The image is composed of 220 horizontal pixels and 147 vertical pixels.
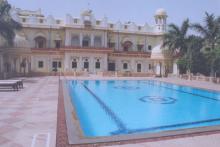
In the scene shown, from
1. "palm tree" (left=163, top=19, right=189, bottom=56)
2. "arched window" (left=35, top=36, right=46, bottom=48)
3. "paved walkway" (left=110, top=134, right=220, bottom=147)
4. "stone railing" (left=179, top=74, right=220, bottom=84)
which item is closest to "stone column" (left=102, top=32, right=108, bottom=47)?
"arched window" (left=35, top=36, right=46, bottom=48)

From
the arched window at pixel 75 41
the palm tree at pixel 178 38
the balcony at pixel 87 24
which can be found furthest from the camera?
the arched window at pixel 75 41

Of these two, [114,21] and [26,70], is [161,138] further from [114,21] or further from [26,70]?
[114,21]

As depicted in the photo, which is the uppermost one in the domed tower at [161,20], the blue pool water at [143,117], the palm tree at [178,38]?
the domed tower at [161,20]

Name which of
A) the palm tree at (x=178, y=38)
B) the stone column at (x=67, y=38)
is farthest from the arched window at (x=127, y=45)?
the palm tree at (x=178, y=38)

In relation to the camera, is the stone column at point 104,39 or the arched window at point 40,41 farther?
the arched window at point 40,41

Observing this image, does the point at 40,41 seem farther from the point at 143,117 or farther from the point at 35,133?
the point at 35,133

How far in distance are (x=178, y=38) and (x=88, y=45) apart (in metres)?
16.5

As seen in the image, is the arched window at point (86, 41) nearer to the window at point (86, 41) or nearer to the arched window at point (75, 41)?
the window at point (86, 41)

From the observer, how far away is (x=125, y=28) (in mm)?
46156

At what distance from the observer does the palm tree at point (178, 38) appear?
106 ft

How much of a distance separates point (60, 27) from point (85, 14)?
4735mm

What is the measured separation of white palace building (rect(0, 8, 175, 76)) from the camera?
38.1 metres

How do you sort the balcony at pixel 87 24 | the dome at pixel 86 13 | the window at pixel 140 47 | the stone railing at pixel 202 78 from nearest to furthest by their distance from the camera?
the stone railing at pixel 202 78 → the balcony at pixel 87 24 → the dome at pixel 86 13 → the window at pixel 140 47

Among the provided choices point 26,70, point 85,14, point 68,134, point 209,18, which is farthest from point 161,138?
point 85,14
